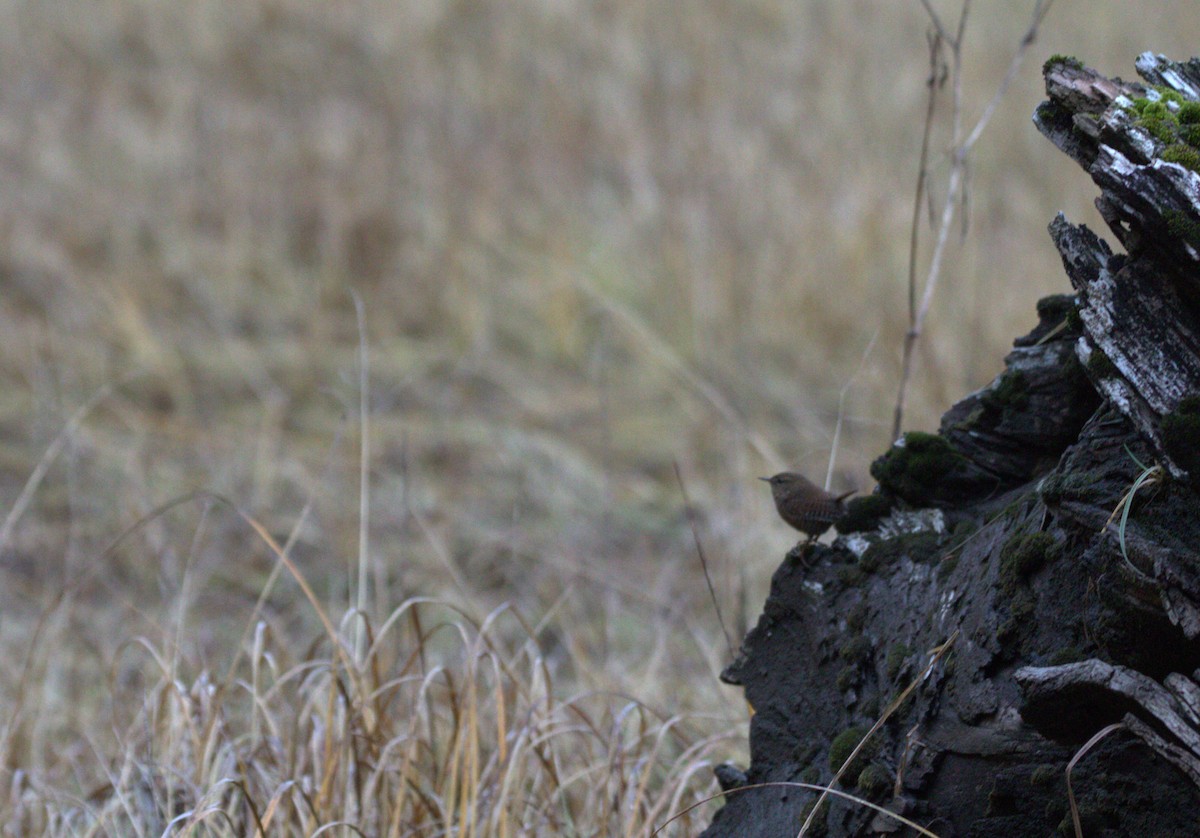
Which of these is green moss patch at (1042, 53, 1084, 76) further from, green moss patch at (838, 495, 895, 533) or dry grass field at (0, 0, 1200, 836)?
dry grass field at (0, 0, 1200, 836)

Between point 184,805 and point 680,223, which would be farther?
point 680,223

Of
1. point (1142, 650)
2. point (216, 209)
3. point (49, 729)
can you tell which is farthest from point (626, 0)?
point (1142, 650)

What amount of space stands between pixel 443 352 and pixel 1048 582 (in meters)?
4.50

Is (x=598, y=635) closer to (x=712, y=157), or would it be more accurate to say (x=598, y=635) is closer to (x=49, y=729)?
(x=49, y=729)

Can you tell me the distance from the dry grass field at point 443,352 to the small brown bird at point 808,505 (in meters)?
0.49

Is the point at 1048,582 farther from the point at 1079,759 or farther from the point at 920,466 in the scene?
the point at 920,466

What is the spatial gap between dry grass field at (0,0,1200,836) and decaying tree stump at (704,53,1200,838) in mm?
426

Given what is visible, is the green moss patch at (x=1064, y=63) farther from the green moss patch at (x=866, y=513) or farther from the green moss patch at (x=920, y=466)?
the green moss patch at (x=866, y=513)

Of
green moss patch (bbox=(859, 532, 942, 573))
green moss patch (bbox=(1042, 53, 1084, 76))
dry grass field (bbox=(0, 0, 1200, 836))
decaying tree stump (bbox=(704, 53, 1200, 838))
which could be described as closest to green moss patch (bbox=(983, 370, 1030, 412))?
decaying tree stump (bbox=(704, 53, 1200, 838))

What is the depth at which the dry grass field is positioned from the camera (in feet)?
6.90

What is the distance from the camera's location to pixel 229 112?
22.8 feet

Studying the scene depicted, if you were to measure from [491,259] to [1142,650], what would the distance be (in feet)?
16.9

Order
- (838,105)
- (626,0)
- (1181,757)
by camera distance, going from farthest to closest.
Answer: (626,0)
(838,105)
(1181,757)

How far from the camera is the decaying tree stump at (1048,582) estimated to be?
1042mm
